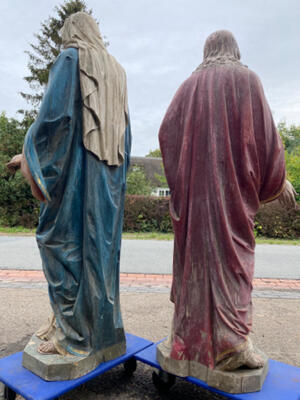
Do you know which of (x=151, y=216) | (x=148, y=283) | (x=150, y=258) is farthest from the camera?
(x=151, y=216)

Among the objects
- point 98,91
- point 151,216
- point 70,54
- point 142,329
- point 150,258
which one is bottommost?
point 142,329

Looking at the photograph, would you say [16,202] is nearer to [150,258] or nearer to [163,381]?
[150,258]

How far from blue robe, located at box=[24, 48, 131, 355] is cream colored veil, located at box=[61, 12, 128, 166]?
0.06 metres

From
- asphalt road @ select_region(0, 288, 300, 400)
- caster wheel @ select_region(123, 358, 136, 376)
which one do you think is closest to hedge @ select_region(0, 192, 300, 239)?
asphalt road @ select_region(0, 288, 300, 400)

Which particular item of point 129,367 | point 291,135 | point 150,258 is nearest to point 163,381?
point 129,367

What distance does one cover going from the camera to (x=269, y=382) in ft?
7.48

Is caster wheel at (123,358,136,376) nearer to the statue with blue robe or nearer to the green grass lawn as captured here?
the statue with blue robe

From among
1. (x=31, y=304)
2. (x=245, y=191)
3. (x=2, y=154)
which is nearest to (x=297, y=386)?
(x=245, y=191)

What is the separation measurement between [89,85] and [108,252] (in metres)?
1.13

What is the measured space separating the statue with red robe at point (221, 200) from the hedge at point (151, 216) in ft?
36.0

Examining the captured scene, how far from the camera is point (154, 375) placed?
2.63 metres

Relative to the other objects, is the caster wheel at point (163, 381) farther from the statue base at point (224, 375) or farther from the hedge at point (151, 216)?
the hedge at point (151, 216)

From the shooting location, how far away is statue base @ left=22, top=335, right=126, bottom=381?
2.25 m

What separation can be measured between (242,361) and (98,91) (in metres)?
1.93
